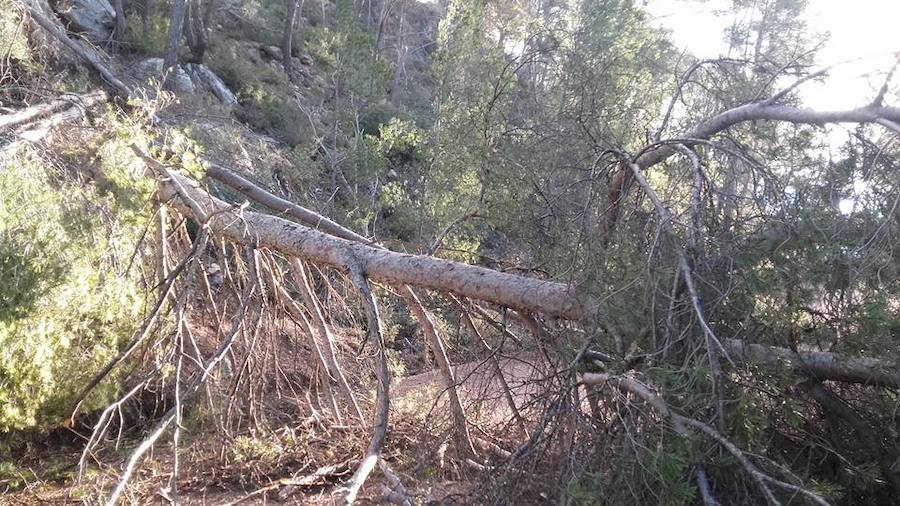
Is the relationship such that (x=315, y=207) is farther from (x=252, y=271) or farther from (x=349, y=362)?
(x=252, y=271)

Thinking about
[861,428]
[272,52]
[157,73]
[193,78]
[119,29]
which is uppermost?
[272,52]

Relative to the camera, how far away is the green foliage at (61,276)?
16.3 ft

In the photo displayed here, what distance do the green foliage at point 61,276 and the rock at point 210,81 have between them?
13.0 m

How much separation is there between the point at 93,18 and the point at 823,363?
19.2m

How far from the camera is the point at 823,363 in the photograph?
9.95ft

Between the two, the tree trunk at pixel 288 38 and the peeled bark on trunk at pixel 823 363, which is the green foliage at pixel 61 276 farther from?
the tree trunk at pixel 288 38

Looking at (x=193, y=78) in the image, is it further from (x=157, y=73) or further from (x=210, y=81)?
(x=157, y=73)

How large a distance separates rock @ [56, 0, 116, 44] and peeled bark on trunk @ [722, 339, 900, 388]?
17092mm

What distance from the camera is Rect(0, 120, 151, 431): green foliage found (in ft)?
16.3

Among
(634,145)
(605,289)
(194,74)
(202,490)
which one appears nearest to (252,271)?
(202,490)

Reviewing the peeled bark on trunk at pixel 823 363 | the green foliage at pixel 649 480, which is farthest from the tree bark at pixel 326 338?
the peeled bark on trunk at pixel 823 363

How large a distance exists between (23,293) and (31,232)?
1.47ft

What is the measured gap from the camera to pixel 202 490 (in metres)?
4.98

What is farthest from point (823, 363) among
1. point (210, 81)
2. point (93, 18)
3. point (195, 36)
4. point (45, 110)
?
point (93, 18)
